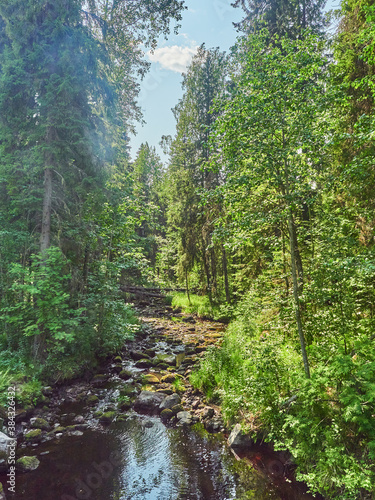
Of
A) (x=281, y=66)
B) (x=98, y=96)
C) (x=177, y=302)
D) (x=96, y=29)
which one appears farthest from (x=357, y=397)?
(x=177, y=302)

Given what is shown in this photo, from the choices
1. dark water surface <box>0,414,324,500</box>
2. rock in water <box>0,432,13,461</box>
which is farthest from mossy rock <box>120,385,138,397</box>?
rock in water <box>0,432,13,461</box>

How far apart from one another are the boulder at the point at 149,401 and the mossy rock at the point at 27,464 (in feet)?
9.24

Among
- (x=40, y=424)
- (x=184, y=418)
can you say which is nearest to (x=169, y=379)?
(x=184, y=418)

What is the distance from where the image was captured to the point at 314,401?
4.53m

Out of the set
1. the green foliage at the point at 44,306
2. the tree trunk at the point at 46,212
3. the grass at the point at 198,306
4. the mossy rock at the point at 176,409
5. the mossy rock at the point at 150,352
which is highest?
the tree trunk at the point at 46,212

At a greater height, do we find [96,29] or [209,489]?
[96,29]

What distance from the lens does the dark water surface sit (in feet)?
15.2

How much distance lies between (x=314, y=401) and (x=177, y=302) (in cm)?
1757

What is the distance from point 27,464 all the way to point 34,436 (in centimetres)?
96

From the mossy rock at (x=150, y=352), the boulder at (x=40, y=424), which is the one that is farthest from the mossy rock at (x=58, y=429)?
the mossy rock at (x=150, y=352)

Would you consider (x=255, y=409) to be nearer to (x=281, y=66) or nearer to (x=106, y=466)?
(x=106, y=466)

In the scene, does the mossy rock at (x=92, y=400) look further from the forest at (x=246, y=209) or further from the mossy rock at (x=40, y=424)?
the mossy rock at (x=40, y=424)

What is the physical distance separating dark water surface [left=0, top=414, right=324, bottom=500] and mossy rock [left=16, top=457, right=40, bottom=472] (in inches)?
4.0

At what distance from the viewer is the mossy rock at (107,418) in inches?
278
